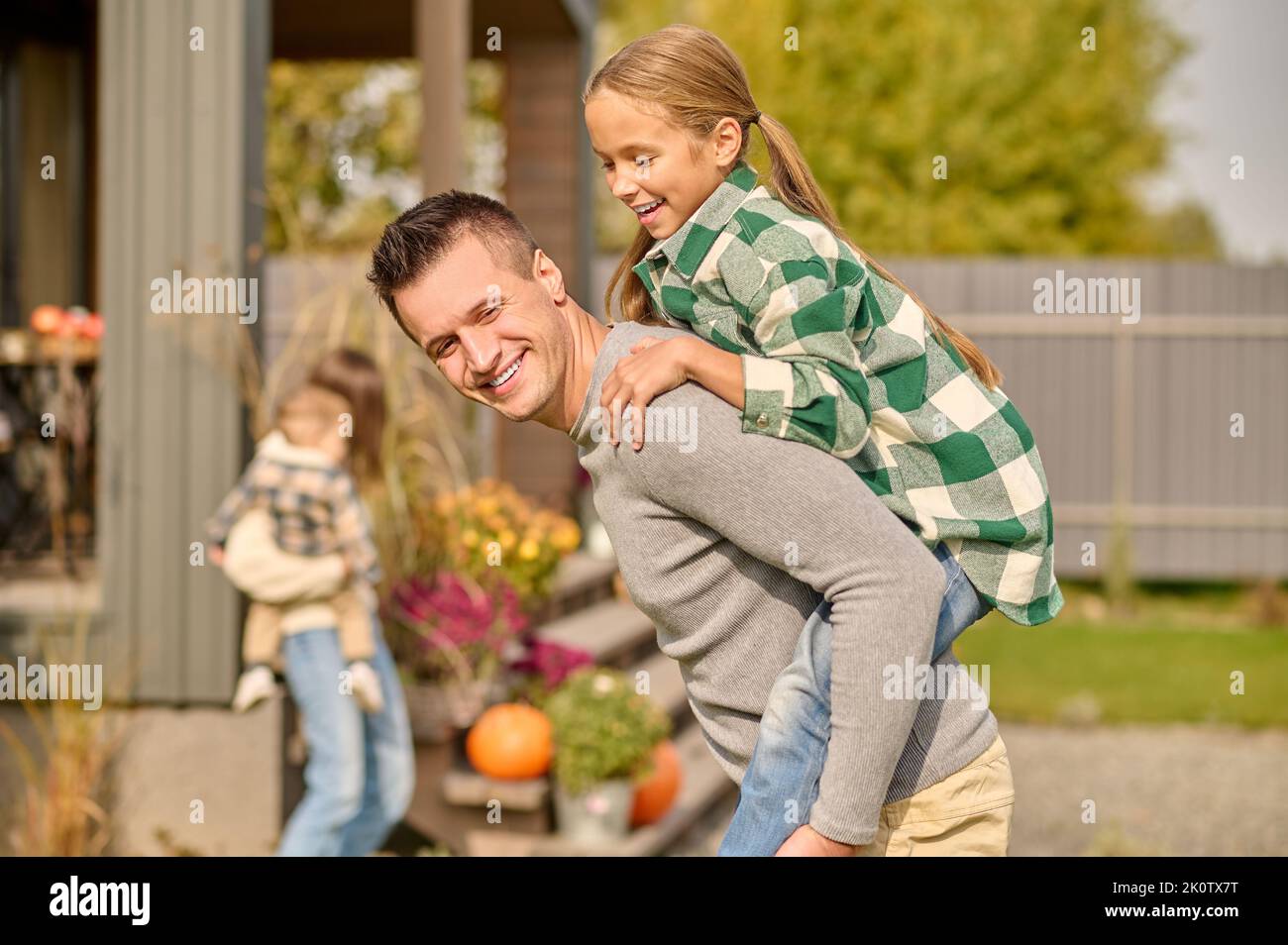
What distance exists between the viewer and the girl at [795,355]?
1.31 meters

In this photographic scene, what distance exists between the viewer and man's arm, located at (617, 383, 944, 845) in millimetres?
1255

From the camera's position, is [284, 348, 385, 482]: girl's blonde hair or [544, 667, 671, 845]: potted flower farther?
[544, 667, 671, 845]: potted flower

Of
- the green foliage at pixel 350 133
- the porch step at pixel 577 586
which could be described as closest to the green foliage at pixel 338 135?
the green foliage at pixel 350 133

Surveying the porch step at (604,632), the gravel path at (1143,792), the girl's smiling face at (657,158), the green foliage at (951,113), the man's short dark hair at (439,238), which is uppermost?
the green foliage at (951,113)

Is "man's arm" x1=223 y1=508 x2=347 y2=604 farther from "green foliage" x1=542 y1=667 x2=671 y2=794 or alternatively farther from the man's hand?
the man's hand

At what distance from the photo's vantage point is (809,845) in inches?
50.9

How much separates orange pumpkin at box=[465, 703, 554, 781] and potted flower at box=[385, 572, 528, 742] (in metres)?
0.15

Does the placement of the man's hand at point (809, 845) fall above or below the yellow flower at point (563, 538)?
above

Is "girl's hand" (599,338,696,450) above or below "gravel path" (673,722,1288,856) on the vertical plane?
above

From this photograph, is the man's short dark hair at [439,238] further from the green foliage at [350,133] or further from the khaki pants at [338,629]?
the green foliage at [350,133]

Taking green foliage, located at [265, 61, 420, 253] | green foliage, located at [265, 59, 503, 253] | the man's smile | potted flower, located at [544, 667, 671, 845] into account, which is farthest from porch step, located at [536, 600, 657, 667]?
green foliage, located at [265, 61, 420, 253]

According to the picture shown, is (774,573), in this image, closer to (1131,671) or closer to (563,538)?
(563,538)

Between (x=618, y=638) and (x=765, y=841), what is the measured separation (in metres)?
4.38
